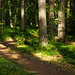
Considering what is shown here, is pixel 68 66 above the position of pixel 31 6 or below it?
below

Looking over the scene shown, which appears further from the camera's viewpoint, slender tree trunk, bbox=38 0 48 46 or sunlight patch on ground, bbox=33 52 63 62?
slender tree trunk, bbox=38 0 48 46

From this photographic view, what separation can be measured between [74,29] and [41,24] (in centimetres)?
786

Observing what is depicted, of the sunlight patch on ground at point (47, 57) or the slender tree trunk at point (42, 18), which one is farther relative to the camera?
the slender tree trunk at point (42, 18)

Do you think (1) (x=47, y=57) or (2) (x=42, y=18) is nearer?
(1) (x=47, y=57)

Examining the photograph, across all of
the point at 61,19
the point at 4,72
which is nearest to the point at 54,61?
the point at 4,72

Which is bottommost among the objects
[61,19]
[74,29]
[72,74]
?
[72,74]

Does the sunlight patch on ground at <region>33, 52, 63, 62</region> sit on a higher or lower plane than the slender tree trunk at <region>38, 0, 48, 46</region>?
lower

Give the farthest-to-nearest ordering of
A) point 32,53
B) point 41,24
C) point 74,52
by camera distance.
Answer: point 41,24 < point 32,53 < point 74,52

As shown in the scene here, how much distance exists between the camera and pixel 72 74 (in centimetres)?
655

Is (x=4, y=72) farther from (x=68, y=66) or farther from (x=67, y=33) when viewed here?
(x=67, y=33)

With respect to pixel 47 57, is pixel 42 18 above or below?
above

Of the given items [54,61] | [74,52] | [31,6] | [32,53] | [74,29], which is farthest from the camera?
[31,6]

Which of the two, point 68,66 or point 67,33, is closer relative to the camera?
point 68,66

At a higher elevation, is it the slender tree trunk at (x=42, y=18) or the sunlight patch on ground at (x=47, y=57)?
the slender tree trunk at (x=42, y=18)
